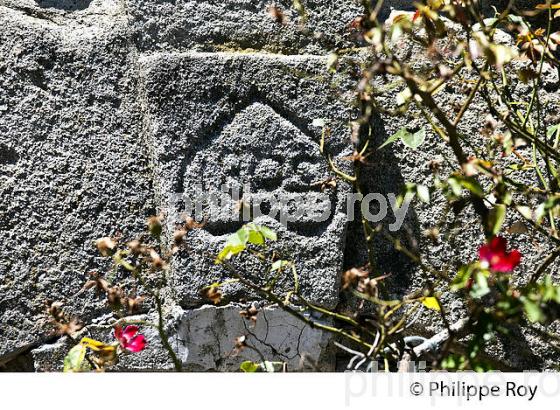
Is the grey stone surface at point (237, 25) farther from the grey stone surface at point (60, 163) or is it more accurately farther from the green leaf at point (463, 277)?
the green leaf at point (463, 277)

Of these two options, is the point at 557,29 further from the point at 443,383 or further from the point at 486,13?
the point at 443,383

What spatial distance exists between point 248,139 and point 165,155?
0.15 meters

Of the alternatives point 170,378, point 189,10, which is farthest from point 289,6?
point 170,378

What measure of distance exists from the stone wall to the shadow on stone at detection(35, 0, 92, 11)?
0.05 meters

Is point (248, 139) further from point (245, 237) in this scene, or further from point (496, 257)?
point (496, 257)

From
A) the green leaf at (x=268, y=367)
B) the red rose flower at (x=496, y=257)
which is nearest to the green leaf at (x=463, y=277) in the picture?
the red rose flower at (x=496, y=257)

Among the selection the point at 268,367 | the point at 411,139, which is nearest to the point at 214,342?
the point at 268,367

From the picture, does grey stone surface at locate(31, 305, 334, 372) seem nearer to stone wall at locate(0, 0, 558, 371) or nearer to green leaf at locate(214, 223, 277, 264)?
stone wall at locate(0, 0, 558, 371)

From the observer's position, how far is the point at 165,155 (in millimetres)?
1679

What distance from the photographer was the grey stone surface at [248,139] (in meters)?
1.67

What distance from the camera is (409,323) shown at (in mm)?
1710

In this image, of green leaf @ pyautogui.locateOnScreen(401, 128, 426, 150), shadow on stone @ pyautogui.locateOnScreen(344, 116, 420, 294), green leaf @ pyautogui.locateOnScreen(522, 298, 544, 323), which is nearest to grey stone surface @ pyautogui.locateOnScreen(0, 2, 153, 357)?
shadow on stone @ pyautogui.locateOnScreen(344, 116, 420, 294)

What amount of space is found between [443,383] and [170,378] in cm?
38

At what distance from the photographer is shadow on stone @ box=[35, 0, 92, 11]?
70.3 inches
